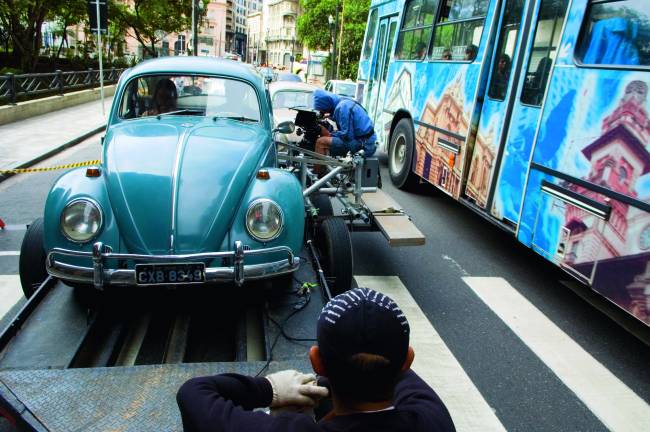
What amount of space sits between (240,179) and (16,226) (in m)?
4.06

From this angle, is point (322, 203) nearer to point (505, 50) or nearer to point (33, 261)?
point (33, 261)

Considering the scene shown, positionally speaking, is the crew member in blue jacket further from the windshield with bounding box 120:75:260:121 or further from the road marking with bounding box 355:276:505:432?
the road marking with bounding box 355:276:505:432

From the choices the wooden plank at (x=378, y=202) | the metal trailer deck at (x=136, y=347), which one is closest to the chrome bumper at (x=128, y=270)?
the metal trailer deck at (x=136, y=347)

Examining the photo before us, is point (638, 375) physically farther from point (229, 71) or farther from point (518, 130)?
point (229, 71)

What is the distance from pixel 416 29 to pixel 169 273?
732 cm

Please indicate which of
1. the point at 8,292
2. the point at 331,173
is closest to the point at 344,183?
the point at 331,173

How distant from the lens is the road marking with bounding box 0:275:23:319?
423 cm

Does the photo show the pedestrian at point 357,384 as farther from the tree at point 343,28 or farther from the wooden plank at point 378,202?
the tree at point 343,28

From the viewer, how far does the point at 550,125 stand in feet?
15.8

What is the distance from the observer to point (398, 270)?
18.4 ft

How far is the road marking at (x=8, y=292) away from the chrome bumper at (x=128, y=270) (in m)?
1.42

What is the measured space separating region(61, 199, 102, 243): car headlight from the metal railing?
12297mm

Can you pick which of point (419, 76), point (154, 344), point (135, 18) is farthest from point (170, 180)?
point (135, 18)

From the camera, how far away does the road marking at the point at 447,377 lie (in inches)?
125
